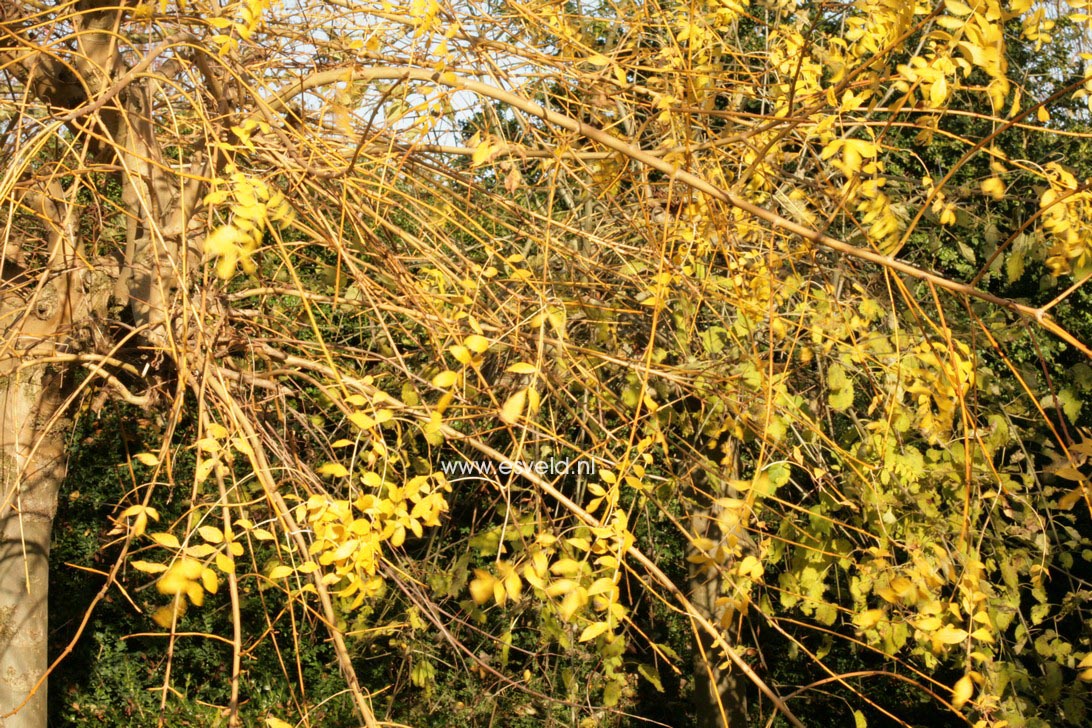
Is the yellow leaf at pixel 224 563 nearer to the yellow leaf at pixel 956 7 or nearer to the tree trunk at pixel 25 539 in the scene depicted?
the tree trunk at pixel 25 539

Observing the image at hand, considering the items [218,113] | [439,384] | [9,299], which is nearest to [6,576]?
[9,299]

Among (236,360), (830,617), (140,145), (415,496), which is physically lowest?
(830,617)

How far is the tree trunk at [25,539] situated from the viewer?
1.98 meters

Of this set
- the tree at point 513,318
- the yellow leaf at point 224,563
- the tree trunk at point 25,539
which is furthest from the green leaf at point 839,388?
the tree trunk at point 25,539

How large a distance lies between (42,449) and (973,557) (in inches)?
83.4

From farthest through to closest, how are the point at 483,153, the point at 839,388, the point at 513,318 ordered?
the point at 839,388 < the point at 513,318 < the point at 483,153

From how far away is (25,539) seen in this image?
2.05 m

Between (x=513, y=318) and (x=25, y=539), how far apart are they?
120 centimetres

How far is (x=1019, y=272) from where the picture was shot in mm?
2184

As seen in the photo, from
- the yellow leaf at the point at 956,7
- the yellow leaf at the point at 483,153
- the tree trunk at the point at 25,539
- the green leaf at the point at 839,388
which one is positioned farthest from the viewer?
the green leaf at the point at 839,388

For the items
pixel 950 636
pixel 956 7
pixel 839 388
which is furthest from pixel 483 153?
pixel 839 388

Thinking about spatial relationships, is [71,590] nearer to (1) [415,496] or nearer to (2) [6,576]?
(2) [6,576]

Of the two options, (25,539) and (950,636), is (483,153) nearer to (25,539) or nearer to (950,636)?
(950,636)

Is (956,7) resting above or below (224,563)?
above
